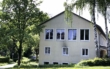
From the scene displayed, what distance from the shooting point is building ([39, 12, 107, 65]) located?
1447 inches

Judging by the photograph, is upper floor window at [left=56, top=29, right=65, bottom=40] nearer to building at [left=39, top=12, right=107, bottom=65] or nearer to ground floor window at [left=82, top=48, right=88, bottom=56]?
building at [left=39, top=12, right=107, bottom=65]

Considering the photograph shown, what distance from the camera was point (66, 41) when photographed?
37438mm

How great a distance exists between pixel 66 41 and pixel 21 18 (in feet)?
27.0

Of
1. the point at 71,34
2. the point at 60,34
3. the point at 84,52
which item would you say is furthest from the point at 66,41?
the point at 84,52

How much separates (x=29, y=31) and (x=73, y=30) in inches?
280

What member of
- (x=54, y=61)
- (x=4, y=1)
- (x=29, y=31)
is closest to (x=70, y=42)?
(x=54, y=61)

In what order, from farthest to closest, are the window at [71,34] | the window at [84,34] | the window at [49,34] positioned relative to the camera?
the window at [49,34], the window at [71,34], the window at [84,34]

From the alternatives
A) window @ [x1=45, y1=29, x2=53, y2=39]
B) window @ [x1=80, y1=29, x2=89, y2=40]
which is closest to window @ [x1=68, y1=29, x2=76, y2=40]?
window @ [x1=80, y1=29, x2=89, y2=40]

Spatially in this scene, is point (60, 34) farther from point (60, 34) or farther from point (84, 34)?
point (84, 34)

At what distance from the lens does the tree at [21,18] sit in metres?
36.3

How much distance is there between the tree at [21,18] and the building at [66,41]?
2071 mm

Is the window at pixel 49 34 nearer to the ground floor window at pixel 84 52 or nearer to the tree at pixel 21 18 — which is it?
the tree at pixel 21 18

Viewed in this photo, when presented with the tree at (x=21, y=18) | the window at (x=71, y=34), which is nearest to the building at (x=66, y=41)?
the window at (x=71, y=34)

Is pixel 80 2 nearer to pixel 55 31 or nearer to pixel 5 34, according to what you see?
pixel 55 31
